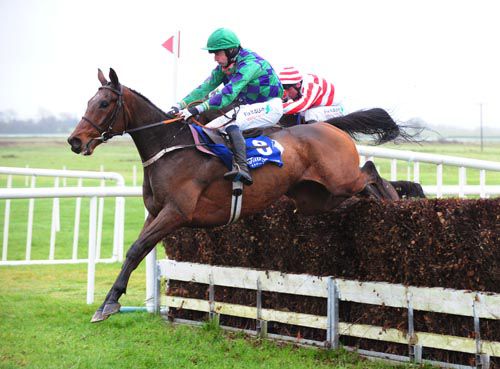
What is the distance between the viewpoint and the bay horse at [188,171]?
558cm

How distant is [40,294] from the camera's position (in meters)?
8.55

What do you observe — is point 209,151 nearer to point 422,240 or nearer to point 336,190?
point 336,190

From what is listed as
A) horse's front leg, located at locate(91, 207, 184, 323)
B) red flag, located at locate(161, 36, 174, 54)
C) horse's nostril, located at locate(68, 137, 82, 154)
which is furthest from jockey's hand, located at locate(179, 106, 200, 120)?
red flag, located at locate(161, 36, 174, 54)

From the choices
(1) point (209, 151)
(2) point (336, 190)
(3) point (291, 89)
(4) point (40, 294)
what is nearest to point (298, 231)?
(2) point (336, 190)

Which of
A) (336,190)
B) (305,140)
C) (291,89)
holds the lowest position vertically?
(336,190)

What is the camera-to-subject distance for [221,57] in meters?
6.09

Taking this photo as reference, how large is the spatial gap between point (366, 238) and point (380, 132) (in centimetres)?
172

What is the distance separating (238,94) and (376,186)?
1.51 metres

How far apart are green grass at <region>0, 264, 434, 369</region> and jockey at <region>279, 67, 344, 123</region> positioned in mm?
2087

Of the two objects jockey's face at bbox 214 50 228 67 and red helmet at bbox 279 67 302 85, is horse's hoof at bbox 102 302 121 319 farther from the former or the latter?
red helmet at bbox 279 67 302 85

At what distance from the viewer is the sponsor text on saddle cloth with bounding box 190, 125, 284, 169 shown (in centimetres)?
586

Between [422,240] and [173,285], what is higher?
[422,240]

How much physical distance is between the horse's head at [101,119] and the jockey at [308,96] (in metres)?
1.72

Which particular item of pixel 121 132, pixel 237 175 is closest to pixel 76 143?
pixel 121 132
